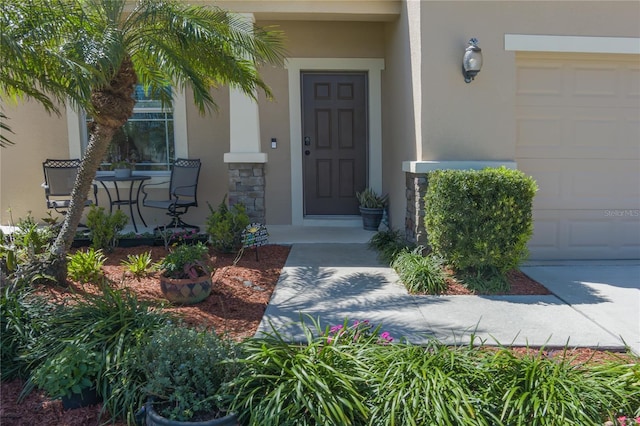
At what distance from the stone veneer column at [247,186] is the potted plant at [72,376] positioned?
13.0 ft

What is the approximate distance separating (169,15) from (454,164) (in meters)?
3.31

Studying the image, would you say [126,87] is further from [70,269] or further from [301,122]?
[301,122]

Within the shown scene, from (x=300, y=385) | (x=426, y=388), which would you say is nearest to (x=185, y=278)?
(x=300, y=385)

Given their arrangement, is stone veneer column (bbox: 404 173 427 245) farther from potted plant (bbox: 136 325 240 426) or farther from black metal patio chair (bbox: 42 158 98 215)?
black metal patio chair (bbox: 42 158 98 215)

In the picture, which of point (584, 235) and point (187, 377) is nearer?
point (187, 377)

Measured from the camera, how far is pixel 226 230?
19.4ft

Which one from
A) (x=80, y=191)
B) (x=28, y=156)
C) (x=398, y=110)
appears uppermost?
(x=398, y=110)

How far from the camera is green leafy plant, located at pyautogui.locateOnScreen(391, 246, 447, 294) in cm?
476

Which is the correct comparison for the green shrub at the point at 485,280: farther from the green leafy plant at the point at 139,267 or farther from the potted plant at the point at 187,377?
the green leafy plant at the point at 139,267

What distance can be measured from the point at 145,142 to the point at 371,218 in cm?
379

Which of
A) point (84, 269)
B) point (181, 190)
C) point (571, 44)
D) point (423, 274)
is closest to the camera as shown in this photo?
point (84, 269)

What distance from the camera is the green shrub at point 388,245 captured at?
5816 millimetres

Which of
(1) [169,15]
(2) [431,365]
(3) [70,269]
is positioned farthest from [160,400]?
(1) [169,15]

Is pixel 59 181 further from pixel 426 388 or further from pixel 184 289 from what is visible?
pixel 426 388
